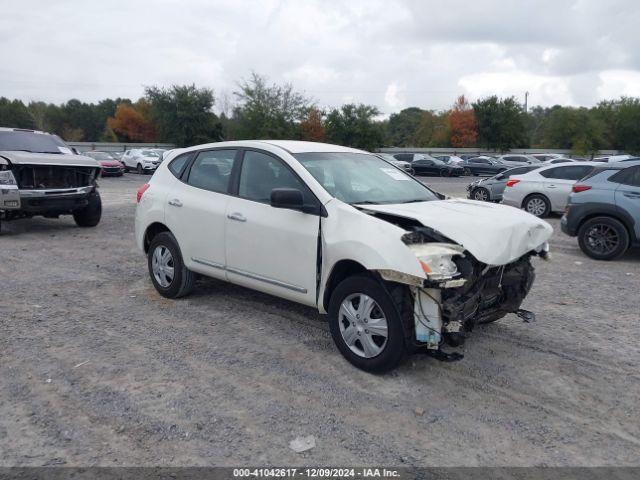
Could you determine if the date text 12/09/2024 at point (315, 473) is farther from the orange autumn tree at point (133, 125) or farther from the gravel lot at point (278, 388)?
the orange autumn tree at point (133, 125)

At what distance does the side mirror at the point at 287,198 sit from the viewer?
4.62 metres

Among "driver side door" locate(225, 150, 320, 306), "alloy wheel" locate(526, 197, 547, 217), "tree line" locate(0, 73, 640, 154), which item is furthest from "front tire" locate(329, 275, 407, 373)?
"tree line" locate(0, 73, 640, 154)

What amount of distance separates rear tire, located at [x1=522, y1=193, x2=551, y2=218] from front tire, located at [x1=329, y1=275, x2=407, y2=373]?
450 inches

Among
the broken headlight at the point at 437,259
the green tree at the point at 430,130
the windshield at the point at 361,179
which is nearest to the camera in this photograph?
the broken headlight at the point at 437,259

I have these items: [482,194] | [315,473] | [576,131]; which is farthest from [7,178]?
[576,131]

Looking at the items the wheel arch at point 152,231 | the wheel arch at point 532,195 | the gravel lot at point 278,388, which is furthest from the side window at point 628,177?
the wheel arch at point 152,231

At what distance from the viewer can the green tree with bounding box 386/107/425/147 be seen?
268ft

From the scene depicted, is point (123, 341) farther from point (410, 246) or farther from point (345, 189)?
point (410, 246)

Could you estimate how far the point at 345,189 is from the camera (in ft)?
16.4

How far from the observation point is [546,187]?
14.6 m

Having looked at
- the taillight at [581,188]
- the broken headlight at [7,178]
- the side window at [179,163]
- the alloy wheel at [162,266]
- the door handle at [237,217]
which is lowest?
the alloy wheel at [162,266]

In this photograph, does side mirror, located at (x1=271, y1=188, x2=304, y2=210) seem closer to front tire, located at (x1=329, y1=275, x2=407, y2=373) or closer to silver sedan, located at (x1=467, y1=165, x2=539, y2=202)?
front tire, located at (x1=329, y1=275, x2=407, y2=373)

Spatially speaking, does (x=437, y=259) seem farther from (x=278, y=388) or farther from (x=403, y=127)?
(x=403, y=127)

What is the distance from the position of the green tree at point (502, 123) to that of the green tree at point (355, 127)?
12.4 metres
